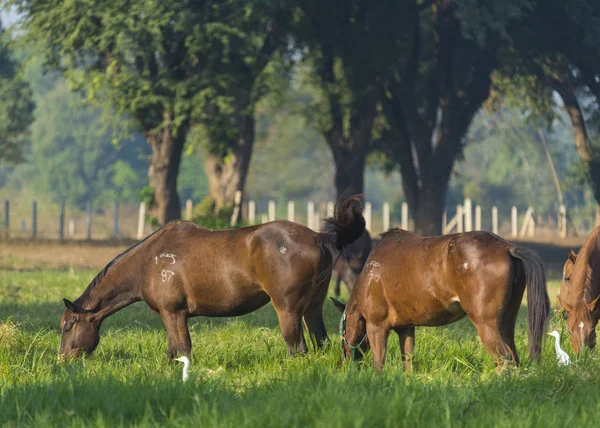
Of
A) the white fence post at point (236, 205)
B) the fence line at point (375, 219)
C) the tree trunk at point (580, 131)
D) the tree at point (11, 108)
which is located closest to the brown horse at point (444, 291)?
the white fence post at point (236, 205)

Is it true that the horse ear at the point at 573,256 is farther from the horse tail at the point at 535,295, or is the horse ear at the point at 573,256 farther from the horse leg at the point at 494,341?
the horse leg at the point at 494,341

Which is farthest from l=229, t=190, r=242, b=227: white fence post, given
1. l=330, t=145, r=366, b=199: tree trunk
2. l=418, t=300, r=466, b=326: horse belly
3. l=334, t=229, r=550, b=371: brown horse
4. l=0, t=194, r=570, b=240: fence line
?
l=418, t=300, r=466, b=326: horse belly

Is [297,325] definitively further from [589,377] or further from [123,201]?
[123,201]

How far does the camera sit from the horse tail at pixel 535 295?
870 cm

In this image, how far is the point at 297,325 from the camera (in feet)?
34.9

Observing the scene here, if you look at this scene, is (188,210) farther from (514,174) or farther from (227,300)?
(514,174)

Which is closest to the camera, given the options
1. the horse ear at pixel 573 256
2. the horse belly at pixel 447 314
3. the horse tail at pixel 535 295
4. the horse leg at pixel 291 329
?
the horse tail at pixel 535 295

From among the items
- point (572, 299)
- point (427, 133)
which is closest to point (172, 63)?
point (427, 133)

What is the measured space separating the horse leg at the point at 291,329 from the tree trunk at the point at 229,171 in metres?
24.5

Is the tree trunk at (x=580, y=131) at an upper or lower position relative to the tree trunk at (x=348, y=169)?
upper

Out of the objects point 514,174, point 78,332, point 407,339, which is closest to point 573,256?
point 407,339

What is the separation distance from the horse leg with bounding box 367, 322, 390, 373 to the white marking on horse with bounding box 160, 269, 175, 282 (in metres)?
2.38

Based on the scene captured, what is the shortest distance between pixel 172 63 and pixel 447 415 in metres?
26.1

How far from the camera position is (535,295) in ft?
28.7
